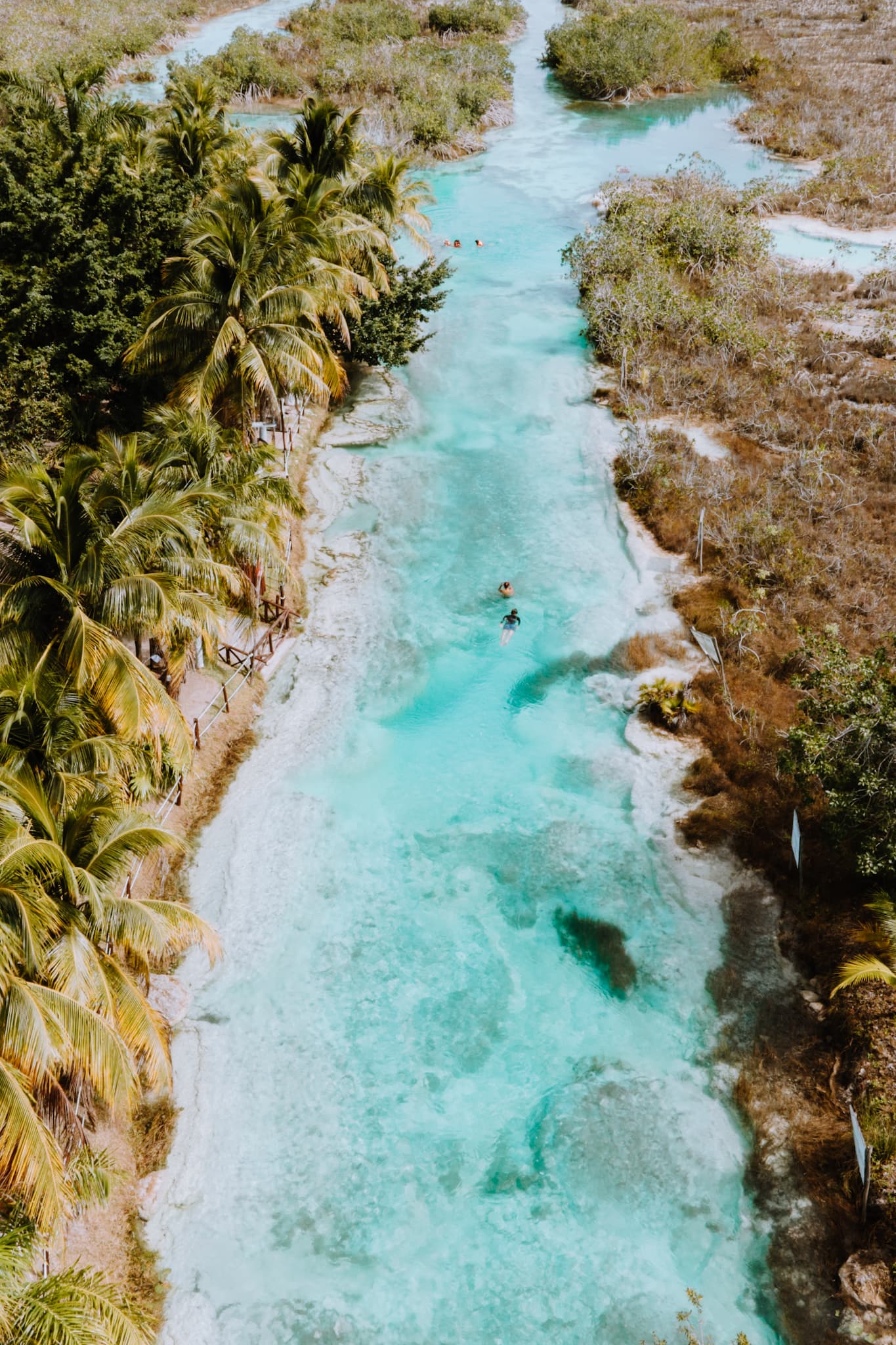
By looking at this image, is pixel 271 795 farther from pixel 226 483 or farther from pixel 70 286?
pixel 70 286

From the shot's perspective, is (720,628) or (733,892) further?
(720,628)

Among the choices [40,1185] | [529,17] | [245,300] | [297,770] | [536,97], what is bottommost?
[297,770]

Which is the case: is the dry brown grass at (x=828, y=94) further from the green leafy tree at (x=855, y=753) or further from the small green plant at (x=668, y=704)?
the green leafy tree at (x=855, y=753)

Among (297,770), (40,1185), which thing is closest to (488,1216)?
(40,1185)

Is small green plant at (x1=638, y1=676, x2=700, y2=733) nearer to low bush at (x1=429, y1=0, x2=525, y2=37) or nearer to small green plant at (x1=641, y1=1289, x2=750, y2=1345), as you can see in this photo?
small green plant at (x1=641, y1=1289, x2=750, y2=1345)

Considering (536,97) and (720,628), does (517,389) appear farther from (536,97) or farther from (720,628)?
(536,97)

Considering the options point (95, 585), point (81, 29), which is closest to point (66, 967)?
point (95, 585)

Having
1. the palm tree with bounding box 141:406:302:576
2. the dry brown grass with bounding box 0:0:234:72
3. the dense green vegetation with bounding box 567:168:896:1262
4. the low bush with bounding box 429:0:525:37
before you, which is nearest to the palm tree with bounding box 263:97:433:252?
the dense green vegetation with bounding box 567:168:896:1262
